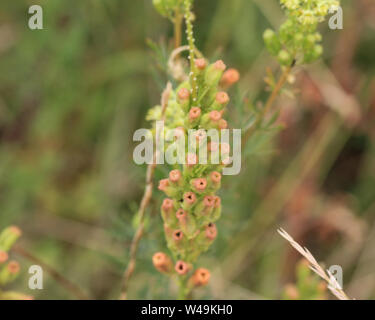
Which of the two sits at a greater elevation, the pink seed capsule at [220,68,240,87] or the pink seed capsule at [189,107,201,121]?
the pink seed capsule at [220,68,240,87]

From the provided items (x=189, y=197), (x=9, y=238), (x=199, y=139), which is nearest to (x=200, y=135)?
(x=199, y=139)

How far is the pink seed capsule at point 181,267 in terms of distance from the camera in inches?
89.8

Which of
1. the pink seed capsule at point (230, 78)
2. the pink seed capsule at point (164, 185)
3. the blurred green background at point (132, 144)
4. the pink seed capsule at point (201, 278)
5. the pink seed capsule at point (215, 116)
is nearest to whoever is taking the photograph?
the pink seed capsule at point (215, 116)

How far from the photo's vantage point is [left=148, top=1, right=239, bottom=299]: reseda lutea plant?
206cm

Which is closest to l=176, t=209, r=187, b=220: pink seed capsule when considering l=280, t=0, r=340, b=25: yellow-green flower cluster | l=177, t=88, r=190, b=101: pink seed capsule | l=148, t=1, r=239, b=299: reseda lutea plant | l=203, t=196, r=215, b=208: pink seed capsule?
l=148, t=1, r=239, b=299: reseda lutea plant

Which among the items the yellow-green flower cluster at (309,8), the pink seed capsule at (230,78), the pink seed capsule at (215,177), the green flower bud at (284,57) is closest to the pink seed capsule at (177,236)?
the pink seed capsule at (215,177)

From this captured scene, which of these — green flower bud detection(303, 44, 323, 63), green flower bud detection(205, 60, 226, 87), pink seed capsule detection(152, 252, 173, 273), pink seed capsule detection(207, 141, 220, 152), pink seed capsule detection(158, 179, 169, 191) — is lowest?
pink seed capsule detection(152, 252, 173, 273)

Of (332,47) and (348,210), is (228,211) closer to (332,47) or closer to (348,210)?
(348,210)

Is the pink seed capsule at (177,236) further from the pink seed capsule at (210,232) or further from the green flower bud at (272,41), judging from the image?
the green flower bud at (272,41)

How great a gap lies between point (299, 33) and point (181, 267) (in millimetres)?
1227

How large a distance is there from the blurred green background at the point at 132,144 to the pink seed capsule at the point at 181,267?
2110mm

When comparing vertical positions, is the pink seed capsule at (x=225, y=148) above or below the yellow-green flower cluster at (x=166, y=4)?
below

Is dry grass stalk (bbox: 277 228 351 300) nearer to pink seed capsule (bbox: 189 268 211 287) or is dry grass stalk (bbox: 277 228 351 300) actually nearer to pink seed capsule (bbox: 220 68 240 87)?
pink seed capsule (bbox: 189 268 211 287)
